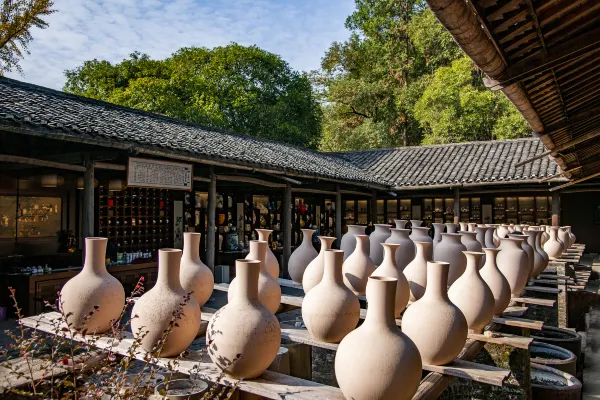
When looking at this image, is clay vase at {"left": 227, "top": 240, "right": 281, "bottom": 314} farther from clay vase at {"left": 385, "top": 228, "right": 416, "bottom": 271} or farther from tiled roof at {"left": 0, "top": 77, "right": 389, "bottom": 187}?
tiled roof at {"left": 0, "top": 77, "right": 389, "bottom": 187}

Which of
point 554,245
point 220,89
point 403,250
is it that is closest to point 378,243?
point 403,250

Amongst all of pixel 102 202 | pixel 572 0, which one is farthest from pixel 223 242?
pixel 572 0

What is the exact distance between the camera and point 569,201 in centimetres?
1351

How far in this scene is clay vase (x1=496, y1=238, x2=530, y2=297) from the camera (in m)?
4.00

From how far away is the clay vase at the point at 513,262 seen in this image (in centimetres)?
400

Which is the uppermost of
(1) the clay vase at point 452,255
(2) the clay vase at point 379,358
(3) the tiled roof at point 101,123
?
(3) the tiled roof at point 101,123

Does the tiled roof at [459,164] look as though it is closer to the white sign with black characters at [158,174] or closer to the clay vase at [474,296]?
the white sign with black characters at [158,174]

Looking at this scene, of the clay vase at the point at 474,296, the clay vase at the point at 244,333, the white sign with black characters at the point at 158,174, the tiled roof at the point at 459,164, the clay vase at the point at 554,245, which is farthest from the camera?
the tiled roof at the point at 459,164

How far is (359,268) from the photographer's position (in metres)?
3.56

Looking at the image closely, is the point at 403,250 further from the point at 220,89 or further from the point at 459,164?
the point at 220,89

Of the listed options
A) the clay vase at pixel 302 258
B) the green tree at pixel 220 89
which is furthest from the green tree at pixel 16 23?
the clay vase at pixel 302 258

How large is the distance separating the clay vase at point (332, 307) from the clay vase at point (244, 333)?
1.70 feet

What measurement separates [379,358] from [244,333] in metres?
0.61

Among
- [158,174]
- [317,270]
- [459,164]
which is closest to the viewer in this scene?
[317,270]
